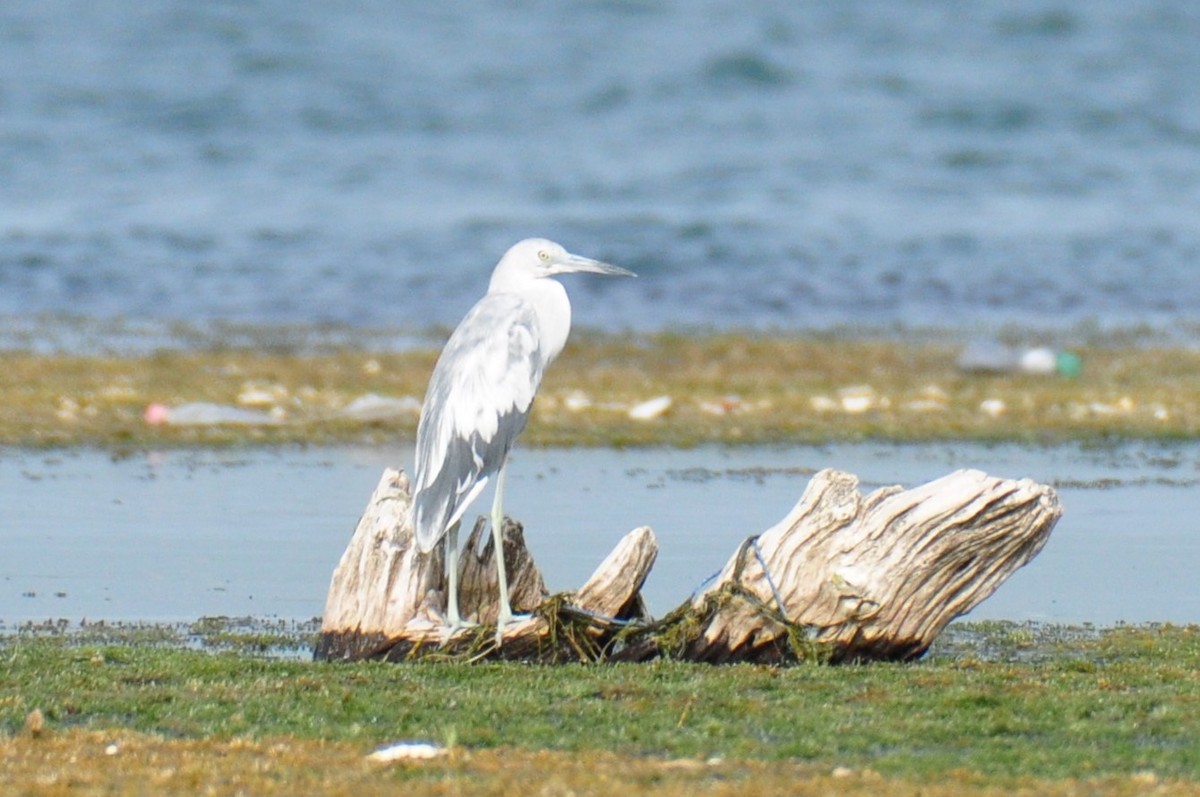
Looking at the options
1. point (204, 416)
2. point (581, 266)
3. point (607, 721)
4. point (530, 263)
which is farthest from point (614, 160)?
point (607, 721)

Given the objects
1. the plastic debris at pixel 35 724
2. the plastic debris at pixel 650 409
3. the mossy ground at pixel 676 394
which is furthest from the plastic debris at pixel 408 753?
the plastic debris at pixel 650 409

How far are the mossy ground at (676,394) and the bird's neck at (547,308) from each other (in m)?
6.09

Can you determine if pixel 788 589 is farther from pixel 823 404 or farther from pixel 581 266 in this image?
pixel 823 404

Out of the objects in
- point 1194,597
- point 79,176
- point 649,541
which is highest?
point 79,176

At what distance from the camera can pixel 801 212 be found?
3656cm

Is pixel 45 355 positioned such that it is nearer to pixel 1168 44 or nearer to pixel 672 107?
pixel 672 107

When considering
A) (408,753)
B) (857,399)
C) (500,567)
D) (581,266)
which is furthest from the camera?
(857,399)

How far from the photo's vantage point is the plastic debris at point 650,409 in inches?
637

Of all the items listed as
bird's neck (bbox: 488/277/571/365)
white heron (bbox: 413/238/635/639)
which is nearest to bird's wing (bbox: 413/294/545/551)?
white heron (bbox: 413/238/635/639)

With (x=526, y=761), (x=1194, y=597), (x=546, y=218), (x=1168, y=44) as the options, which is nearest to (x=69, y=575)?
(x=526, y=761)

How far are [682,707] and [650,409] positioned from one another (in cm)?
971

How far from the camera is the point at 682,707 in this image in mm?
6688

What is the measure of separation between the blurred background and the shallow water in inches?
372

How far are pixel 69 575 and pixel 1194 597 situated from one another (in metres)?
5.63
